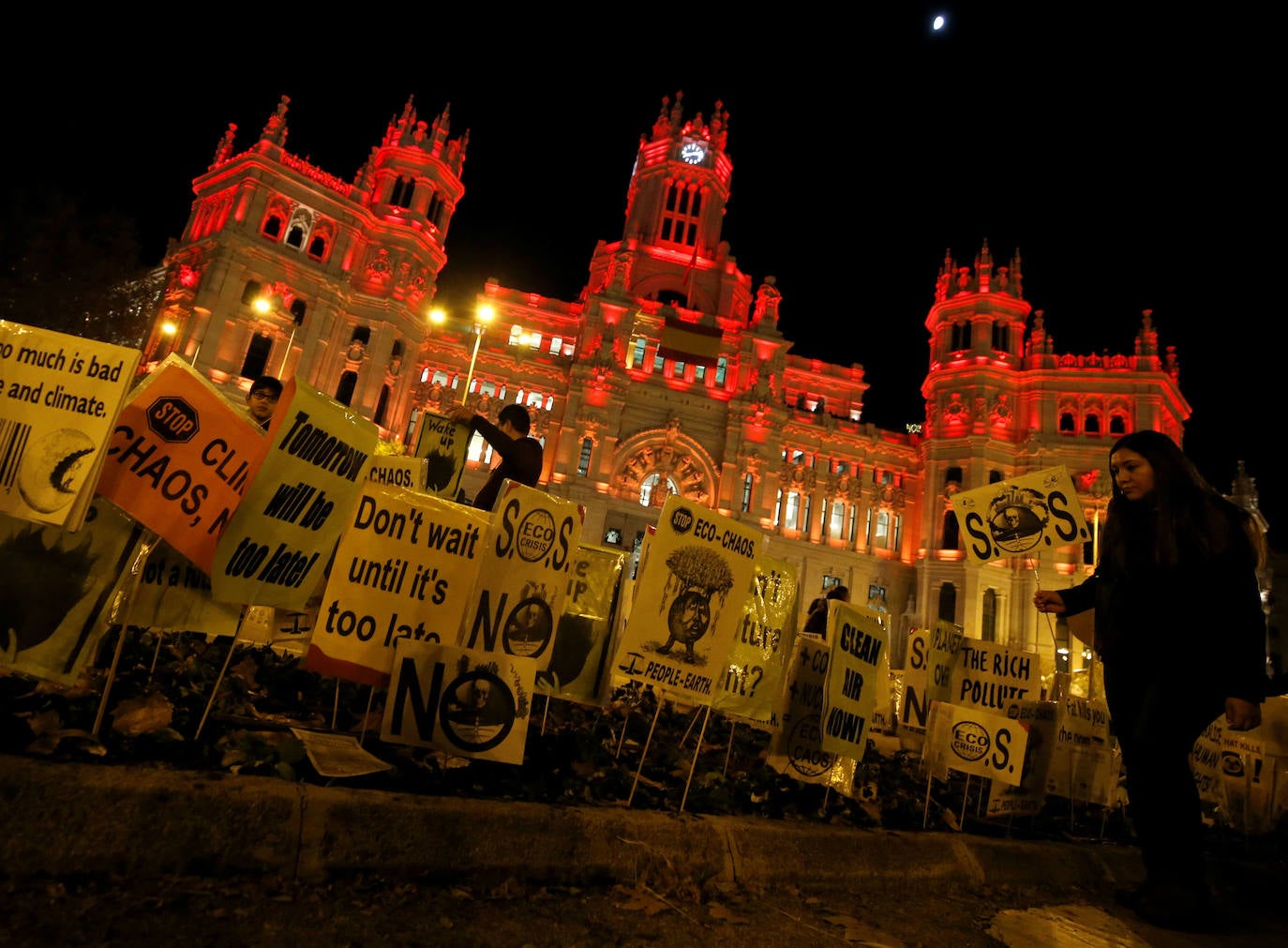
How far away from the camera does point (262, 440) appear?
11.9ft

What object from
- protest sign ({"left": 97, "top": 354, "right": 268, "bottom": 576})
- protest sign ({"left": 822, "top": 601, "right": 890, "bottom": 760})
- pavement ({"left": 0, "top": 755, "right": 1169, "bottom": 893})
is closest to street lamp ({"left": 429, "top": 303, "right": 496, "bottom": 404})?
protest sign ({"left": 822, "top": 601, "right": 890, "bottom": 760})

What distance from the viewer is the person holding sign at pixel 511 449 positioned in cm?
671

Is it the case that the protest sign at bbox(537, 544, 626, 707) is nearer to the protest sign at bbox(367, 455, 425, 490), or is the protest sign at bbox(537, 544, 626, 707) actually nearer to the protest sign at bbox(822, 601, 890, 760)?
the protest sign at bbox(822, 601, 890, 760)

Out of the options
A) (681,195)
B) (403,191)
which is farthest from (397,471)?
(681,195)

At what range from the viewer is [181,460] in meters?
3.43

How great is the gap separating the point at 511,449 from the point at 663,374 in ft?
118

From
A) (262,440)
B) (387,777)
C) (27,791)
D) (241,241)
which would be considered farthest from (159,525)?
(241,241)

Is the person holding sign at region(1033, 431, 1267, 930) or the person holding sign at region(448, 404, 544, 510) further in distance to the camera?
the person holding sign at region(448, 404, 544, 510)

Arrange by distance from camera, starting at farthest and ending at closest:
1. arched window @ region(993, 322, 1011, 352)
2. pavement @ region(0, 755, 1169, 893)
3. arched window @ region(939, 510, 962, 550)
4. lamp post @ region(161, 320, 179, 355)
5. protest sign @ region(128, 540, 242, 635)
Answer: arched window @ region(993, 322, 1011, 352) → arched window @ region(939, 510, 962, 550) → lamp post @ region(161, 320, 179, 355) → protest sign @ region(128, 540, 242, 635) → pavement @ region(0, 755, 1169, 893)

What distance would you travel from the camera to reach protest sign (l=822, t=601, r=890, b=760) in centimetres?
486

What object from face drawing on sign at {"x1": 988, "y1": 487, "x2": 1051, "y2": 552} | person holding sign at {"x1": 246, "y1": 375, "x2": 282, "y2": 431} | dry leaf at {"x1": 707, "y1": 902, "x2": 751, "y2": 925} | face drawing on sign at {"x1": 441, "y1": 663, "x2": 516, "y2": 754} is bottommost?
dry leaf at {"x1": 707, "y1": 902, "x2": 751, "y2": 925}

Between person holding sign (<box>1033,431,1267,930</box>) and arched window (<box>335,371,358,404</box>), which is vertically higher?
arched window (<box>335,371,358,404</box>)

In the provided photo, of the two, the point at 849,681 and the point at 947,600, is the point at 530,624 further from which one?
the point at 947,600

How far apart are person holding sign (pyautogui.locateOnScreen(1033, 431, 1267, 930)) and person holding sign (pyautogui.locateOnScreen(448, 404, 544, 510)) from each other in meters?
4.61
